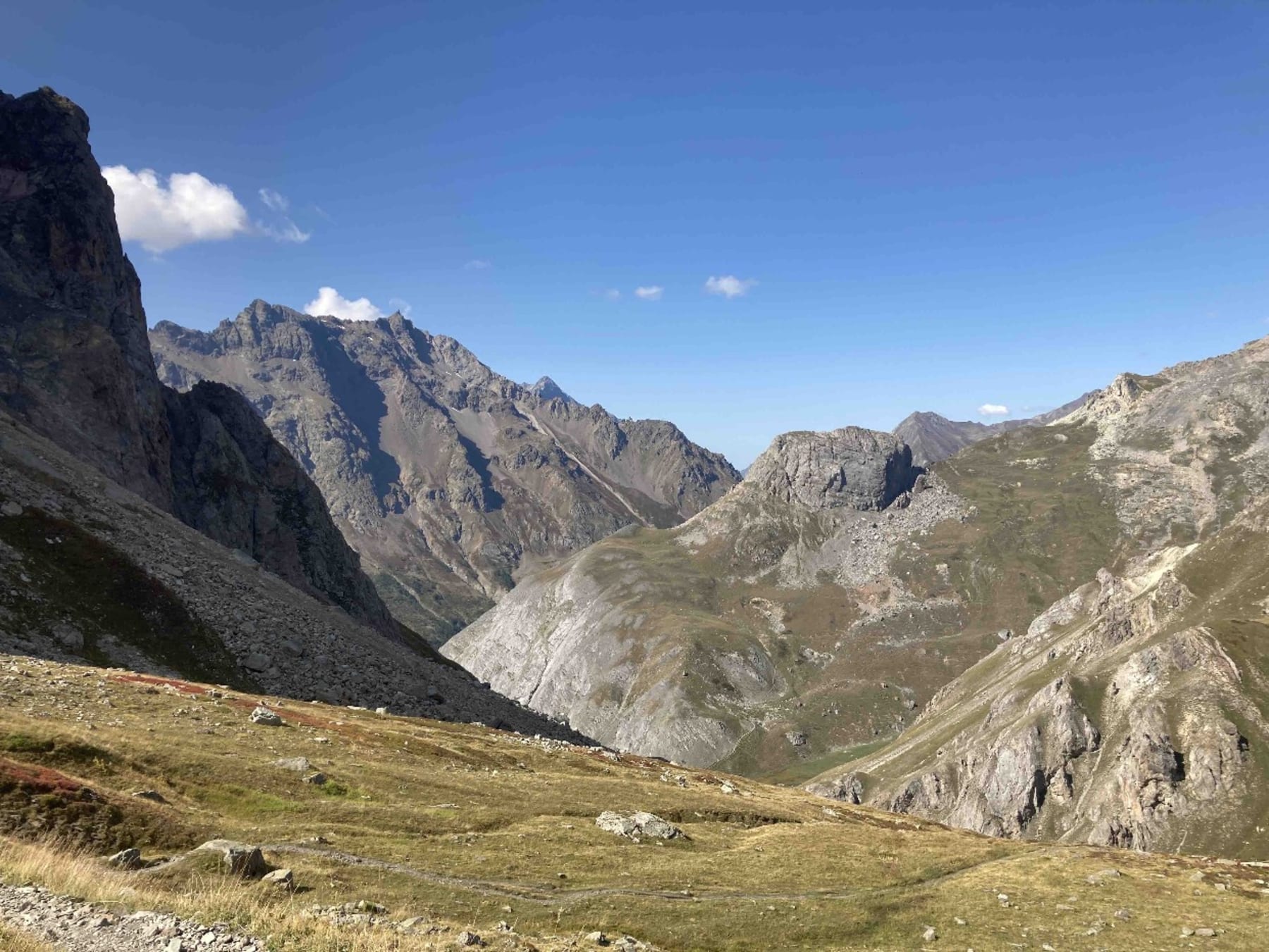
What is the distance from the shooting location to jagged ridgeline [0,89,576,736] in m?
74.9

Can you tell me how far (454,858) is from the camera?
117 ft

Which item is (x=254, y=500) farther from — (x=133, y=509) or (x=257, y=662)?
(x=257, y=662)

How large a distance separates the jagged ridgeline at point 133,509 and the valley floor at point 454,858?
19359mm

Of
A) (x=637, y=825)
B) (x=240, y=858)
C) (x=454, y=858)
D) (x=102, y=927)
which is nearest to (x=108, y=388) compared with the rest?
(x=637, y=825)

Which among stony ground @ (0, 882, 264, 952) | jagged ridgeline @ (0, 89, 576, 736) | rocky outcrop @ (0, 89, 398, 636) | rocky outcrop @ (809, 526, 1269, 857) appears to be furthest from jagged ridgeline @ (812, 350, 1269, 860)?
stony ground @ (0, 882, 264, 952)

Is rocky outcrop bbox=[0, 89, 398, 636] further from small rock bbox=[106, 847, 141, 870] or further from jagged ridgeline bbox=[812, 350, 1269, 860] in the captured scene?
jagged ridgeline bbox=[812, 350, 1269, 860]

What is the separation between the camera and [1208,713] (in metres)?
146

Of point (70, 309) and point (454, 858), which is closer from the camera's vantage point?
point (454, 858)

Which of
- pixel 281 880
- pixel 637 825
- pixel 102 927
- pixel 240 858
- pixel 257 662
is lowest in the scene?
pixel 637 825

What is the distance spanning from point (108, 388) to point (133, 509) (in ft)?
186

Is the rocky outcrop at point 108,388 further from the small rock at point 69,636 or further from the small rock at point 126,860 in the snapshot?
the small rock at point 126,860

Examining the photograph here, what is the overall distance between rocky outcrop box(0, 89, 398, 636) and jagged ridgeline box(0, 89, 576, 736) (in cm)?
38

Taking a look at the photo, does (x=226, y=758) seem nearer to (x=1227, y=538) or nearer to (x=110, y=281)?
(x=110, y=281)

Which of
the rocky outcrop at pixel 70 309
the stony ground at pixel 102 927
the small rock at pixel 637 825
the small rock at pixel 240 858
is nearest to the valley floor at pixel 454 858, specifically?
the stony ground at pixel 102 927
